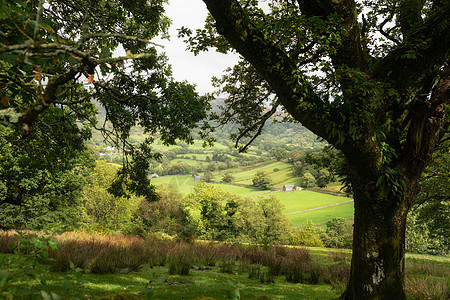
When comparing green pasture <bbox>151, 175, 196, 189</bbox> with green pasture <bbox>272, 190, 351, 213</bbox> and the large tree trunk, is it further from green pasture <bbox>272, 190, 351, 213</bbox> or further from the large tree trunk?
the large tree trunk

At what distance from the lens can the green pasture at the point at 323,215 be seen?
233 feet

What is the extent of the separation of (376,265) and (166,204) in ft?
168

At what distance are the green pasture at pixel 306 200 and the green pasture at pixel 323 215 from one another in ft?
16.0

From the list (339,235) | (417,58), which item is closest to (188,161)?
(339,235)

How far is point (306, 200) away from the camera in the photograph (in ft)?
294

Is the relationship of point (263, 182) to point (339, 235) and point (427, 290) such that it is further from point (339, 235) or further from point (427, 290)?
point (427, 290)

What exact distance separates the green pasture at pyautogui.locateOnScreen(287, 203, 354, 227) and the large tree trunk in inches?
2755

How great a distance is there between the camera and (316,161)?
8.59 meters

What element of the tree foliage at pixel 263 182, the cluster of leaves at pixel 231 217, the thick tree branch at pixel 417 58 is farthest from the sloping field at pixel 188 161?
the thick tree branch at pixel 417 58

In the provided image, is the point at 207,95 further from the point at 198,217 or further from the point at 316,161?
the point at 198,217

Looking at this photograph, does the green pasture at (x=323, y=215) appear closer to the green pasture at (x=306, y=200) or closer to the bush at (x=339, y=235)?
the green pasture at (x=306, y=200)

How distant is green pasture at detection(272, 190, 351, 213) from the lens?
85062 millimetres

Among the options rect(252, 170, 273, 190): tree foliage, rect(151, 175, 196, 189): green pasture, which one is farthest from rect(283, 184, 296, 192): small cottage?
rect(151, 175, 196, 189): green pasture

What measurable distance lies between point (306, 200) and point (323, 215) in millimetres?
15199
